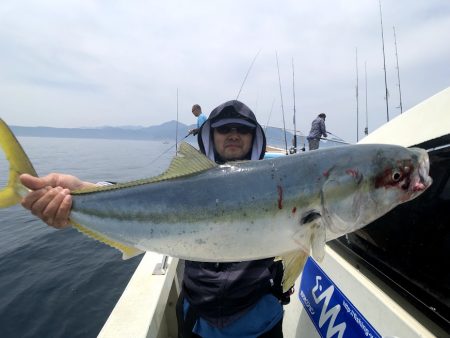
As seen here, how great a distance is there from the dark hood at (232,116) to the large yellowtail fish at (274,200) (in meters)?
1.48

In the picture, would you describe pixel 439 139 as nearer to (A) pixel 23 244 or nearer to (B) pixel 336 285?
(B) pixel 336 285

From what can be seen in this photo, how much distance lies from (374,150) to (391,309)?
1.22 metres

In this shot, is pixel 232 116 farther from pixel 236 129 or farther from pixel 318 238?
pixel 318 238

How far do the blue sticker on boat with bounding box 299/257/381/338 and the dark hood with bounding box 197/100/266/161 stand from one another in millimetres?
Result: 1507

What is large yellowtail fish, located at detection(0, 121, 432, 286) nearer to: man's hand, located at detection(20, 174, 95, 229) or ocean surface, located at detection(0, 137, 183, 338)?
man's hand, located at detection(20, 174, 95, 229)

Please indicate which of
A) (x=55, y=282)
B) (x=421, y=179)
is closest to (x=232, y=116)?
(x=421, y=179)

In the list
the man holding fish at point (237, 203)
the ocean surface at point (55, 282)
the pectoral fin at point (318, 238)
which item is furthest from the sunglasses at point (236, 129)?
the ocean surface at point (55, 282)

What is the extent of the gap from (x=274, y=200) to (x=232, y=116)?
1.83 meters

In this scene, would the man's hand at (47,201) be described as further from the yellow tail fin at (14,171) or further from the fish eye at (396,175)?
the fish eye at (396,175)

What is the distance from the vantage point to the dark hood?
3697 mm

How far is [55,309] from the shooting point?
25.8ft

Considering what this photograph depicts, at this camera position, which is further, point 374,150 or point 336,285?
point 336,285

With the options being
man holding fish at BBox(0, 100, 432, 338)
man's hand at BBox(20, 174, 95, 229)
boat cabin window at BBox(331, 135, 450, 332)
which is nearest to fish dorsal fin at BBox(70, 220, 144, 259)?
man holding fish at BBox(0, 100, 432, 338)

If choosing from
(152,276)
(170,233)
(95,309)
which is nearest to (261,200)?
(170,233)
